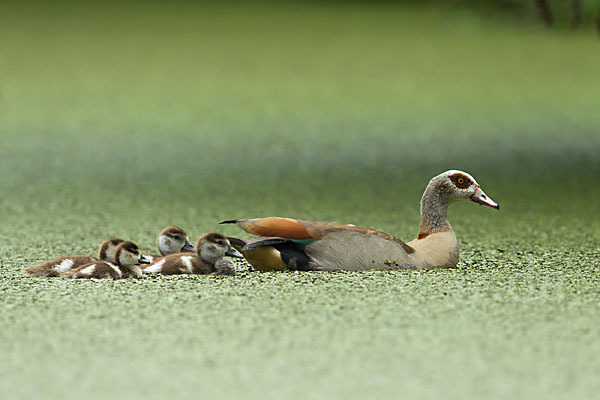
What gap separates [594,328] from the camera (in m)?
2.02

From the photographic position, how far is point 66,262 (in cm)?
246

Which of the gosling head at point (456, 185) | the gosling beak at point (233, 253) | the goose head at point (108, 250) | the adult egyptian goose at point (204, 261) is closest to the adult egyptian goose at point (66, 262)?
the goose head at point (108, 250)

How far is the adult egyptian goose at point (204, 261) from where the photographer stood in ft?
7.96

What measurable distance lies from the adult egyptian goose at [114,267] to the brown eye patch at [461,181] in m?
0.79

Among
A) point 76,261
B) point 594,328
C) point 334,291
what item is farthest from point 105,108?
point 594,328

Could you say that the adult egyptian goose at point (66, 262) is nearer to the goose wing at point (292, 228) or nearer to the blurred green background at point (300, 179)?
the blurred green background at point (300, 179)

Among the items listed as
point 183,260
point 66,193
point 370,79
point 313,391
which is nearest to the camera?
point 313,391

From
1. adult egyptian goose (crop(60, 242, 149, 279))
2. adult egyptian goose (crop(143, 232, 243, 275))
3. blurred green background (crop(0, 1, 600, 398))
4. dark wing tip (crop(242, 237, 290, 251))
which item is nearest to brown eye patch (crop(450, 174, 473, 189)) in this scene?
blurred green background (crop(0, 1, 600, 398))

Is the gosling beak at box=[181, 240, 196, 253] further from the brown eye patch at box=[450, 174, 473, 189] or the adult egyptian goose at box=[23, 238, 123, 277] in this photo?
the brown eye patch at box=[450, 174, 473, 189]

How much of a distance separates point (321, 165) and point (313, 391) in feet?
8.16

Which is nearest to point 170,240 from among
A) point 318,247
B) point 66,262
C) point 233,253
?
point 233,253

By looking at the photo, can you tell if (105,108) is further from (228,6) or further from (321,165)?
(228,6)

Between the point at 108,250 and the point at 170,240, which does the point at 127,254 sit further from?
the point at 170,240

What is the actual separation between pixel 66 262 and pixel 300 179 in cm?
155
